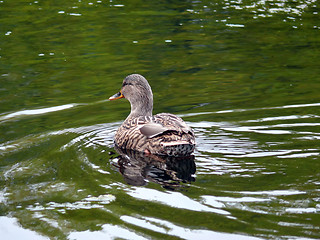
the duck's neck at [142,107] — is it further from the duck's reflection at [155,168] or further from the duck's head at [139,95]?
the duck's reflection at [155,168]

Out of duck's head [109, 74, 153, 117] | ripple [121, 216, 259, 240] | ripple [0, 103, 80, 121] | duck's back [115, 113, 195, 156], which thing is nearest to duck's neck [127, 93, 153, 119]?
duck's head [109, 74, 153, 117]

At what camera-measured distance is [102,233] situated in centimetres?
537

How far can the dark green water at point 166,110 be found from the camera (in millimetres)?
5582

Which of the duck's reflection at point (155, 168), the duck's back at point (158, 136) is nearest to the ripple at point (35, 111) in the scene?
the duck's back at point (158, 136)

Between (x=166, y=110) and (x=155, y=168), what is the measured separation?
2.74 meters

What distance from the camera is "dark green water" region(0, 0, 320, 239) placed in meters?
5.58

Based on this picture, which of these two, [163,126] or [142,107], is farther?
[142,107]

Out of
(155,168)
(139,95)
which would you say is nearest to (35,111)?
(139,95)

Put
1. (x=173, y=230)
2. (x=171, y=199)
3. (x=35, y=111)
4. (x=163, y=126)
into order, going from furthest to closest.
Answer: (x=35, y=111) → (x=163, y=126) → (x=171, y=199) → (x=173, y=230)

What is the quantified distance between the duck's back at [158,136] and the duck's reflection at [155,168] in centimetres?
9

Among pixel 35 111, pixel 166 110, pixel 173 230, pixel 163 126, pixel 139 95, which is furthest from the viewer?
pixel 35 111

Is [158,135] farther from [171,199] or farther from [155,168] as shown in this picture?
[171,199]

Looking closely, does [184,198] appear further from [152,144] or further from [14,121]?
[14,121]

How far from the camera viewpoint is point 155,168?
282 inches
